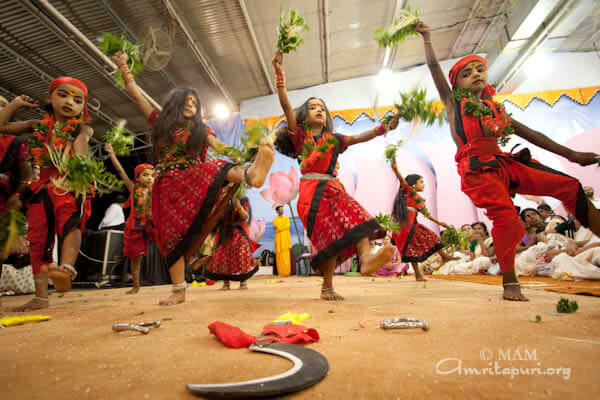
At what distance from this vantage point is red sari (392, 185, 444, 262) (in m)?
4.76

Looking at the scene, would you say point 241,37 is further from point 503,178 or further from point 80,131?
point 503,178

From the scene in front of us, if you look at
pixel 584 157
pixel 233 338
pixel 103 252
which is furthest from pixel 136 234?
pixel 584 157

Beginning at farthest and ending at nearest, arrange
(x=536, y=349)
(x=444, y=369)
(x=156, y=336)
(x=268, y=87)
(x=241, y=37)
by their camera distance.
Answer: (x=268, y=87) → (x=241, y=37) → (x=156, y=336) → (x=536, y=349) → (x=444, y=369)

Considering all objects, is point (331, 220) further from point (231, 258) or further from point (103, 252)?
point (103, 252)

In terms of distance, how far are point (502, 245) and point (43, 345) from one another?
2615 millimetres

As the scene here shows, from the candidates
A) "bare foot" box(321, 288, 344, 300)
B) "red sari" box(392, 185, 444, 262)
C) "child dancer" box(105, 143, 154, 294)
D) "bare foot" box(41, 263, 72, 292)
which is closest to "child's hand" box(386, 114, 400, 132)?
"bare foot" box(321, 288, 344, 300)

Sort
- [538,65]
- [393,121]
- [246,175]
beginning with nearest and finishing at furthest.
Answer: [246,175]
[393,121]
[538,65]

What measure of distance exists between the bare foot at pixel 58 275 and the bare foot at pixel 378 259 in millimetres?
1854

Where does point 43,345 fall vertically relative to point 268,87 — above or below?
below

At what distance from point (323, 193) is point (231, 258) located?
161 cm

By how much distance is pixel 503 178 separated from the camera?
230 centimetres

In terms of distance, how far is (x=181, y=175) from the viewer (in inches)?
95.3

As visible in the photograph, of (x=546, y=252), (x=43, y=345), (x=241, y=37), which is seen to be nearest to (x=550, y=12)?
(x=546, y=252)

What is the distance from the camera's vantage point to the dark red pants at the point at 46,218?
2451 mm
